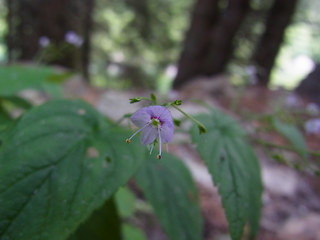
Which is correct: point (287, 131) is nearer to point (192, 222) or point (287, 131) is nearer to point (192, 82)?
point (192, 222)

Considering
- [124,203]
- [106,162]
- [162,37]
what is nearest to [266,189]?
[124,203]

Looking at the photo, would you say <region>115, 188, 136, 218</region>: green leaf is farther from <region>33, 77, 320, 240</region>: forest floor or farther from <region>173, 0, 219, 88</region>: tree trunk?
<region>173, 0, 219, 88</region>: tree trunk

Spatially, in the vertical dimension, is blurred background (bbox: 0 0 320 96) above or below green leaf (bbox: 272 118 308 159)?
above

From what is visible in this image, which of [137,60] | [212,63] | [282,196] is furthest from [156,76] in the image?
[282,196]

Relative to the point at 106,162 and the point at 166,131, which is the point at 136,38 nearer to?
the point at 106,162

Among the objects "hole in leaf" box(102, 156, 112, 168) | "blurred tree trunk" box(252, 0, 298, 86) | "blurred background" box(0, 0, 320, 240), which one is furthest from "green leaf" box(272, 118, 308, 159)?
"blurred tree trunk" box(252, 0, 298, 86)

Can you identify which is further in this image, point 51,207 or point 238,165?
point 238,165

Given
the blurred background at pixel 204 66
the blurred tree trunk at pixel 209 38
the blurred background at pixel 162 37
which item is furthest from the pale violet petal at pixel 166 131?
the blurred tree trunk at pixel 209 38
